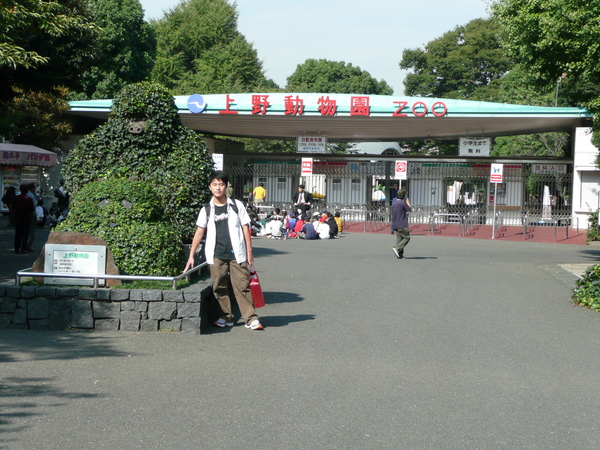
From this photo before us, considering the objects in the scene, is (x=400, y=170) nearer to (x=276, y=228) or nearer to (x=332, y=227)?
(x=332, y=227)

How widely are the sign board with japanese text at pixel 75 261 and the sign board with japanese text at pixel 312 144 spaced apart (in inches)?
1078

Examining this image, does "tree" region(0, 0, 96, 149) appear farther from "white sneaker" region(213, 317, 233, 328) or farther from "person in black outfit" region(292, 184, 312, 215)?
"person in black outfit" region(292, 184, 312, 215)

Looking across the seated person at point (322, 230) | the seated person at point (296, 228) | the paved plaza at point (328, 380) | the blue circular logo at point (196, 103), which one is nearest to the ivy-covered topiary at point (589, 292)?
the paved plaza at point (328, 380)

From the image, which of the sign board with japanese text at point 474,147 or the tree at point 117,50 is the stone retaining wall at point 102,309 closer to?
the sign board with japanese text at point 474,147

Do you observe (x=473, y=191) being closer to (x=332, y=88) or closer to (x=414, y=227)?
(x=414, y=227)

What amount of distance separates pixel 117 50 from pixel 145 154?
34465 millimetres

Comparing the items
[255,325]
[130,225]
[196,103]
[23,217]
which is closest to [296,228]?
[196,103]

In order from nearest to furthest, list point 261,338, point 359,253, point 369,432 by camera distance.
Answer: point 369,432, point 261,338, point 359,253

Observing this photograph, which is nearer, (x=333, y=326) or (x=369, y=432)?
(x=369, y=432)

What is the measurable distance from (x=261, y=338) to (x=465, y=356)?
224 centimetres

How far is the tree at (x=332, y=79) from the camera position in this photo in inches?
2721

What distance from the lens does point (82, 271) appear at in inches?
361

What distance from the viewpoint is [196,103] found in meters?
31.1

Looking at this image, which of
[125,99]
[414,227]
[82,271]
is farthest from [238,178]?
[82,271]
